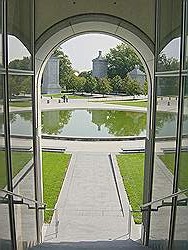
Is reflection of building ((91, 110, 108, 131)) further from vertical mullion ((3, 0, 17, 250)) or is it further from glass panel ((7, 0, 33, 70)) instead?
vertical mullion ((3, 0, 17, 250))

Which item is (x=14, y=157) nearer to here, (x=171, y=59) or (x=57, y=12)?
(x=171, y=59)

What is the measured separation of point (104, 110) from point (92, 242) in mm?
22902

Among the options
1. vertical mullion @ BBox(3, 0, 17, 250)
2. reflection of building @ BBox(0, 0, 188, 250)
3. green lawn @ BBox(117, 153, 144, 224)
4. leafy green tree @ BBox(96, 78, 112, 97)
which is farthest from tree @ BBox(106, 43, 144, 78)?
vertical mullion @ BBox(3, 0, 17, 250)

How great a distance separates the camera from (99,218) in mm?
8914

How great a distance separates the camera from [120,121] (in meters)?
27.2

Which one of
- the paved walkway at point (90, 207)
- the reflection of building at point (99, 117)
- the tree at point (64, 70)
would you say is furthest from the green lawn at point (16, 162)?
the tree at point (64, 70)

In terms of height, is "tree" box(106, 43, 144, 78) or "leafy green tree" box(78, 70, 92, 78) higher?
"tree" box(106, 43, 144, 78)

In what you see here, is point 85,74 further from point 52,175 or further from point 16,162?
point 16,162

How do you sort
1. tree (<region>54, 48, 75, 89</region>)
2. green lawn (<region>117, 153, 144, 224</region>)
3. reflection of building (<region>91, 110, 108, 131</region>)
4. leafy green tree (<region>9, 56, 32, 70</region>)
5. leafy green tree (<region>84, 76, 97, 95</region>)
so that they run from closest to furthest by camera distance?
leafy green tree (<region>9, 56, 32, 70</region>) < green lawn (<region>117, 153, 144, 224</region>) < reflection of building (<region>91, 110, 108, 131</region>) < leafy green tree (<region>84, 76, 97, 95</region>) < tree (<region>54, 48, 75, 89</region>)

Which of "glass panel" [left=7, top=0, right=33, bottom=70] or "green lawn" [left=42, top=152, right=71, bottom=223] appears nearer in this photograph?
"glass panel" [left=7, top=0, right=33, bottom=70]

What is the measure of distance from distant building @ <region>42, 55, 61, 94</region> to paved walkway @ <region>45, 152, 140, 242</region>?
25.1 metres

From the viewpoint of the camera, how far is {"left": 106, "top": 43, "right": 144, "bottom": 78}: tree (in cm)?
4453

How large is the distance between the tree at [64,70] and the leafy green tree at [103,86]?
3.31m

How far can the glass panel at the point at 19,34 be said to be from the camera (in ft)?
15.0
